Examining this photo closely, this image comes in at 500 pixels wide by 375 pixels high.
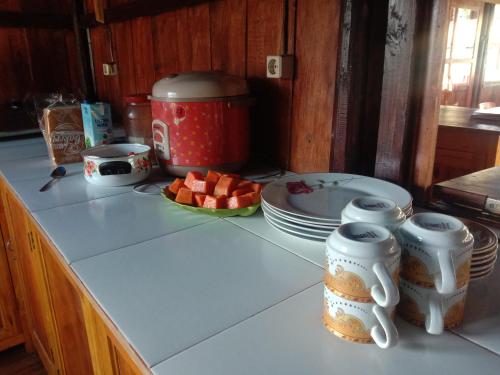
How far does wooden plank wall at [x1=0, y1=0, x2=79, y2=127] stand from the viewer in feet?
6.89

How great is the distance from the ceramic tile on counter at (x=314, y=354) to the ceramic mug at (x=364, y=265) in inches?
2.5

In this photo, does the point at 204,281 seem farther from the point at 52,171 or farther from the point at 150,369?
the point at 52,171

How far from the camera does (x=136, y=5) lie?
1.64 meters

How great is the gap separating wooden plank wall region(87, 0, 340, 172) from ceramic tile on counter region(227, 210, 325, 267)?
12.1 inches

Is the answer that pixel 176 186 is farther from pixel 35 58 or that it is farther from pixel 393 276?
pixel 35 58

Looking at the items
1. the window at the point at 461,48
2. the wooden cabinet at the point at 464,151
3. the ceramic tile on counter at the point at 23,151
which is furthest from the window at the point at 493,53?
the ceramic tile on counter at the point at 23,151

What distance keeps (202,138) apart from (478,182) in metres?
0.69

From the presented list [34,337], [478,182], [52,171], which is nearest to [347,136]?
[478,182]

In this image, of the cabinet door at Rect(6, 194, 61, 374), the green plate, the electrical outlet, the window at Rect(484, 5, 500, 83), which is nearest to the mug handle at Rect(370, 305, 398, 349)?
the green plate

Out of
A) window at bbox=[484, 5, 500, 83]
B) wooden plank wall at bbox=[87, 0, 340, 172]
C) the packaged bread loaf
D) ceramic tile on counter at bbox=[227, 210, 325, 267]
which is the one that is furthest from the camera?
window at bbox=[484, 5, 500, 83]

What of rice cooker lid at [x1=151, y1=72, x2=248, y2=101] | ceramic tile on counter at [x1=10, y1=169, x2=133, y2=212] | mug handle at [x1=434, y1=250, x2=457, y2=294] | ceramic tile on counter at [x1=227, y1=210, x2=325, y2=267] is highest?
rice cooker lid at [x1=151, y1=72, x2=248, y2=101]

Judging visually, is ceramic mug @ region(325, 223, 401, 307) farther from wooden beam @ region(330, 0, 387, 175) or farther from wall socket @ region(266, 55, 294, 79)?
wall socket @ region(266, 55, 294, 79)

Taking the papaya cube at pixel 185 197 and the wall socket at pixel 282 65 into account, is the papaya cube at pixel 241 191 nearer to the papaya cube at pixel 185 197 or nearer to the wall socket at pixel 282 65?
the papaya cube at pixel 185 197

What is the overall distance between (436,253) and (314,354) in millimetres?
183
